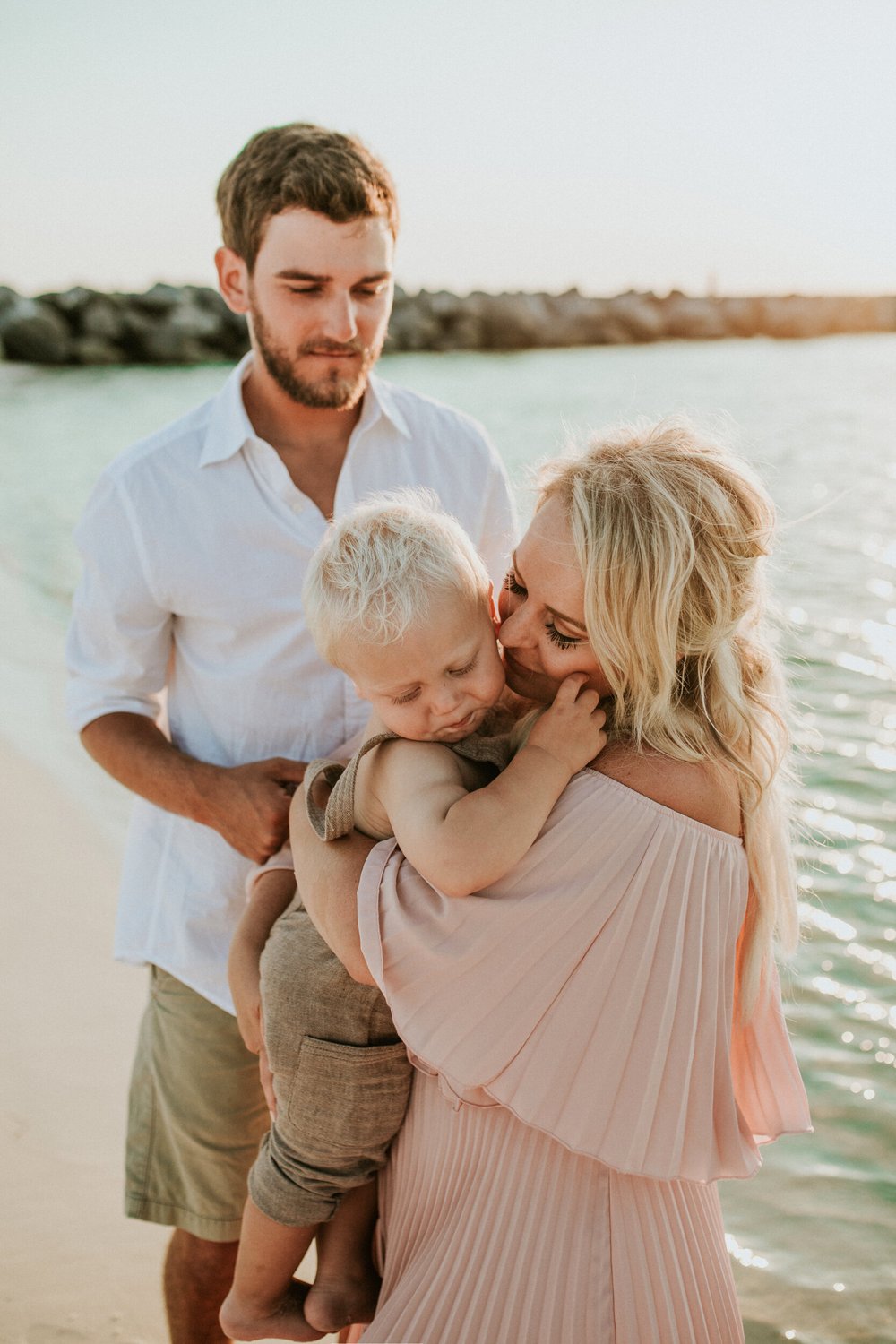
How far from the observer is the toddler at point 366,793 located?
181cm

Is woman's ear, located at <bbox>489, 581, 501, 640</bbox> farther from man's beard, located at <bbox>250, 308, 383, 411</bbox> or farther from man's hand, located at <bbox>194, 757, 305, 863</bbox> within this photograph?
man's beard, located at <bbox>250, 308, 383, 411</bbox>

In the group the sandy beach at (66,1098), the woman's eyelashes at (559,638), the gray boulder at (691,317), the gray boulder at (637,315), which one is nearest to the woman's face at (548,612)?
the woman's eyelashes at (559,638)

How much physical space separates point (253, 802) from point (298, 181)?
4.13 feet

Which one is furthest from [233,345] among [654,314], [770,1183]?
[770,1183]

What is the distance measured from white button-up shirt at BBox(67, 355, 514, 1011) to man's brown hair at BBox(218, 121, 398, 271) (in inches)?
13.0

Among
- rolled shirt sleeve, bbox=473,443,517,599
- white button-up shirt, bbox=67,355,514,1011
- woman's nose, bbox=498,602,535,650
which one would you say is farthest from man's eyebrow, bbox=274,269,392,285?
woman's nose, bbox=498,602,535,650

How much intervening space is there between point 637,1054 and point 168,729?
1435mm

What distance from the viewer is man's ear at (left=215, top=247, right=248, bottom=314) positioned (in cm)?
260

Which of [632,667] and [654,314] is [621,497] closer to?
[632,667]

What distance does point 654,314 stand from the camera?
127 feet

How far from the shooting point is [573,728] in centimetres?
171

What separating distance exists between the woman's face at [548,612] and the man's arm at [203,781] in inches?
24.5

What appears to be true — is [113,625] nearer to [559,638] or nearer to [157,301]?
[559,638]

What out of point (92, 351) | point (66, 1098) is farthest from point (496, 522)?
point (92, 351)
